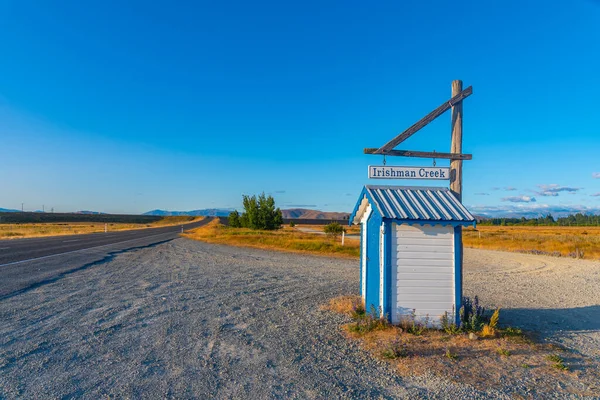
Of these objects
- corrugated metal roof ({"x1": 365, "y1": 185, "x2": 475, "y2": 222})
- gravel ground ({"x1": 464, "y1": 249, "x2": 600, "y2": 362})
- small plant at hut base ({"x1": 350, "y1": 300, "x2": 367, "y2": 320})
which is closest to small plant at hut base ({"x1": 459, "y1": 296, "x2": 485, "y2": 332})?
gravel ground ({"x1": 464, "y1": 249, "x2": 600, "y2": 362})

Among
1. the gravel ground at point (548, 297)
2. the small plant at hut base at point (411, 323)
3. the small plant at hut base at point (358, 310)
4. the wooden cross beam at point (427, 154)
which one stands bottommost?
the gravel ground at point (548, 297)

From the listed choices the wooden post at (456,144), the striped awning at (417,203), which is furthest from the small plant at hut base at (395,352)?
the wooden post at (456,144)

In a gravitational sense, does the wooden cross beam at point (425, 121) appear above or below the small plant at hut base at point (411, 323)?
above

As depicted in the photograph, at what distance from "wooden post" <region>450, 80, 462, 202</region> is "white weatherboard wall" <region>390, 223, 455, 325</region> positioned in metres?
1.67

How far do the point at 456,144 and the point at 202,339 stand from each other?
6.00 metres

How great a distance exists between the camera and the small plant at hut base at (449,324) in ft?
21.5

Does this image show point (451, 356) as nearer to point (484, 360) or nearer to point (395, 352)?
point (484, 360)

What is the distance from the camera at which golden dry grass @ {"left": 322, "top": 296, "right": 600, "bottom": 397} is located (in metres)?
4.80

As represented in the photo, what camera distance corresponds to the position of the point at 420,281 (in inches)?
266

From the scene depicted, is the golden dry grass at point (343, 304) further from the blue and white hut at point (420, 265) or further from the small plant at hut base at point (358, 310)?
the blue and white hut at point (420, 265)

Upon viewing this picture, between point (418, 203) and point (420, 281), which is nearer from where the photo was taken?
point (420, 281)

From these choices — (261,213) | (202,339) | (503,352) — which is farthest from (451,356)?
(261,213)

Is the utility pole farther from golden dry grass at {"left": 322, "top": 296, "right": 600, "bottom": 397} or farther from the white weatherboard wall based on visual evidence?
golden dry grass at {"left": 322, "top": 296, "right": 600, "bottom": 397}

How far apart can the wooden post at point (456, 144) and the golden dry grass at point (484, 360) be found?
2.87m
